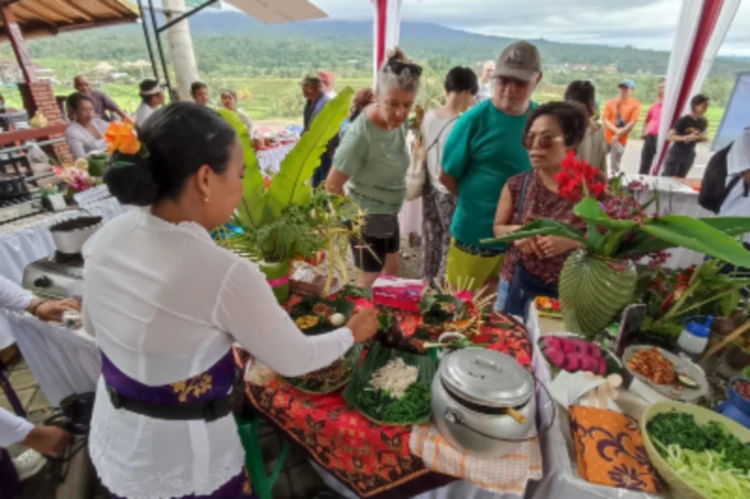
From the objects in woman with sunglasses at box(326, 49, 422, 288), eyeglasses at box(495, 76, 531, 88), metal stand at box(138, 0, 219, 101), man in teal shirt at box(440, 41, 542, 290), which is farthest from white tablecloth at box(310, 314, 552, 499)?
metal stand at box(138, 0, 219, 101)

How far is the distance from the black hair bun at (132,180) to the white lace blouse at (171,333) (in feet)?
0.23

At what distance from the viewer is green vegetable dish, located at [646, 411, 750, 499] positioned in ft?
2.72

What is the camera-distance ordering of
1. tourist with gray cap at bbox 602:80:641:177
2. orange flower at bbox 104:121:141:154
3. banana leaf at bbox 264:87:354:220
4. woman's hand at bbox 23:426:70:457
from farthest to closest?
tourist with gray cap at bbox 602:80:641:177
banana leaf at bbox 264:87:354:220
woman's hand at bbox 23:426:70:457
orange flower at bbox 104:121:141:154

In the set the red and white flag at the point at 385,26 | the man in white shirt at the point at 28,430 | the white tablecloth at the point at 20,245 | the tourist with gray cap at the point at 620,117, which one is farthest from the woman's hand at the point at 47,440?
the tourist with gray cap at the point at 620,117

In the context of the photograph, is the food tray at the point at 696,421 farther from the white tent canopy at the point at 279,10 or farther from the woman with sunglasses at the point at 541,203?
the white tent canopy at the point at 279,10

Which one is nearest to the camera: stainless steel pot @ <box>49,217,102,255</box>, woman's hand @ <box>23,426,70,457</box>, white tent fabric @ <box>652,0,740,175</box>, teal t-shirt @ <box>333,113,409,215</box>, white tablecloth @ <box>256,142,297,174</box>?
woman's hand @ <box>23,426,70,457</box>

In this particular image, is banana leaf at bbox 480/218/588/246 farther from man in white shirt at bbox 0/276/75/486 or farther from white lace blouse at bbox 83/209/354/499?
man in white shirt at bbox 0/276/75/486

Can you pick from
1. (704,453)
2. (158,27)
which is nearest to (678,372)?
(704,453)

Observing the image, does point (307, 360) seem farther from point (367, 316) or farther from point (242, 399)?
point (242, 399)

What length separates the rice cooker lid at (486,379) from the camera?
34.8 inches

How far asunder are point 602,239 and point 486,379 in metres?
0.60

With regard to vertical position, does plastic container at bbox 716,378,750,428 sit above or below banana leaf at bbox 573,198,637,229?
below

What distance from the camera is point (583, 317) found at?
4.12ft

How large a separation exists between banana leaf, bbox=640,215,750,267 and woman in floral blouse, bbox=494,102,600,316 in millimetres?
452
